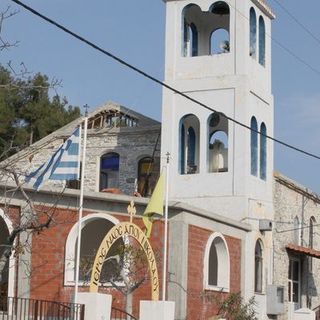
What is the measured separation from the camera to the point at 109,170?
123ft

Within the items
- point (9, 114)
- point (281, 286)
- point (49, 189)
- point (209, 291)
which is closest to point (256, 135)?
point (281, 286)

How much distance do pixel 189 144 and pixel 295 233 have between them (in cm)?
582

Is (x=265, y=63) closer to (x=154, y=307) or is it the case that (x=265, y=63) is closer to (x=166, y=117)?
(x=166, y=117)

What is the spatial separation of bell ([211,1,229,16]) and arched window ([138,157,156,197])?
20.2 feet

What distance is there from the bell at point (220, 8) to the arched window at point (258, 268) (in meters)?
8.78

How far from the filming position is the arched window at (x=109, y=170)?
37219mm

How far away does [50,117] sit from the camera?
5456 cm

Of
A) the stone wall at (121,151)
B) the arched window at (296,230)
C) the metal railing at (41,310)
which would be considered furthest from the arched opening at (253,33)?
the metal railing at (41,310)

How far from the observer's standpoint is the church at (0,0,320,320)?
26297mm

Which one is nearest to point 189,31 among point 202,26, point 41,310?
point 202,26

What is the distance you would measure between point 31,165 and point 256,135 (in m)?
9.65

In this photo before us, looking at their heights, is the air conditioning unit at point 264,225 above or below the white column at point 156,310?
above

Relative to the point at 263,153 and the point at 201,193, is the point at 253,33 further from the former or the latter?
the point at 201,193

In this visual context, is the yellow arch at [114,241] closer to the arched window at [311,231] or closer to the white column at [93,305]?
the white column at [93,305]
